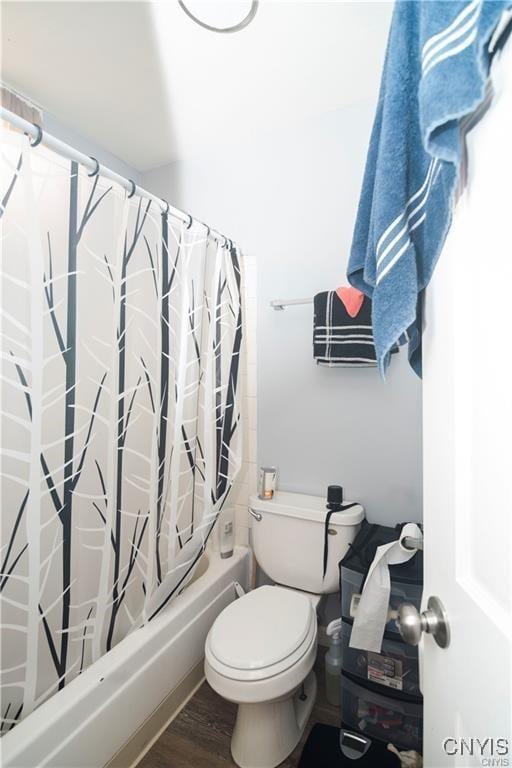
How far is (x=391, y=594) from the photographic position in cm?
117

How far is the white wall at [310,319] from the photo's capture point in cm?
152

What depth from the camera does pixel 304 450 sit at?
5.56 feet

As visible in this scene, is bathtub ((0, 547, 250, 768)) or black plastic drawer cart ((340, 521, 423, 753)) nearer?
bathtub ((0, 547, 250, 768))

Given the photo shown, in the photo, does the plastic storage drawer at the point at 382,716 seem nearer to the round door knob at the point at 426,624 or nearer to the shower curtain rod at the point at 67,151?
the round door knob at the point at 426,624

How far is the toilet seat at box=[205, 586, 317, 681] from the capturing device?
1086 millimetres

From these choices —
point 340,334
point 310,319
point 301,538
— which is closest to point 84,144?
point 310,319

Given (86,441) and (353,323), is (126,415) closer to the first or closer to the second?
(86,441)

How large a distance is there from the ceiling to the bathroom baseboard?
2305 millimetres

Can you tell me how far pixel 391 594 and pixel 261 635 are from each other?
0.45m

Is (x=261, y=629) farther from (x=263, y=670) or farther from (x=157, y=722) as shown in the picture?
(x=157, y=722)

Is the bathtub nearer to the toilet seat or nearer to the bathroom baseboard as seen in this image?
the bathroom baseboard

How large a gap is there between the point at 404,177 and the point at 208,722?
1.77 meters

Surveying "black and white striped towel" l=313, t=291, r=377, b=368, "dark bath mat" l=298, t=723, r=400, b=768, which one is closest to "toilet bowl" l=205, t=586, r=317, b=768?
"dark bath mat" l=298, t=723, r=400, b=768

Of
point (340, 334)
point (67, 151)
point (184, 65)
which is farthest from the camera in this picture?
point (340, 334)
